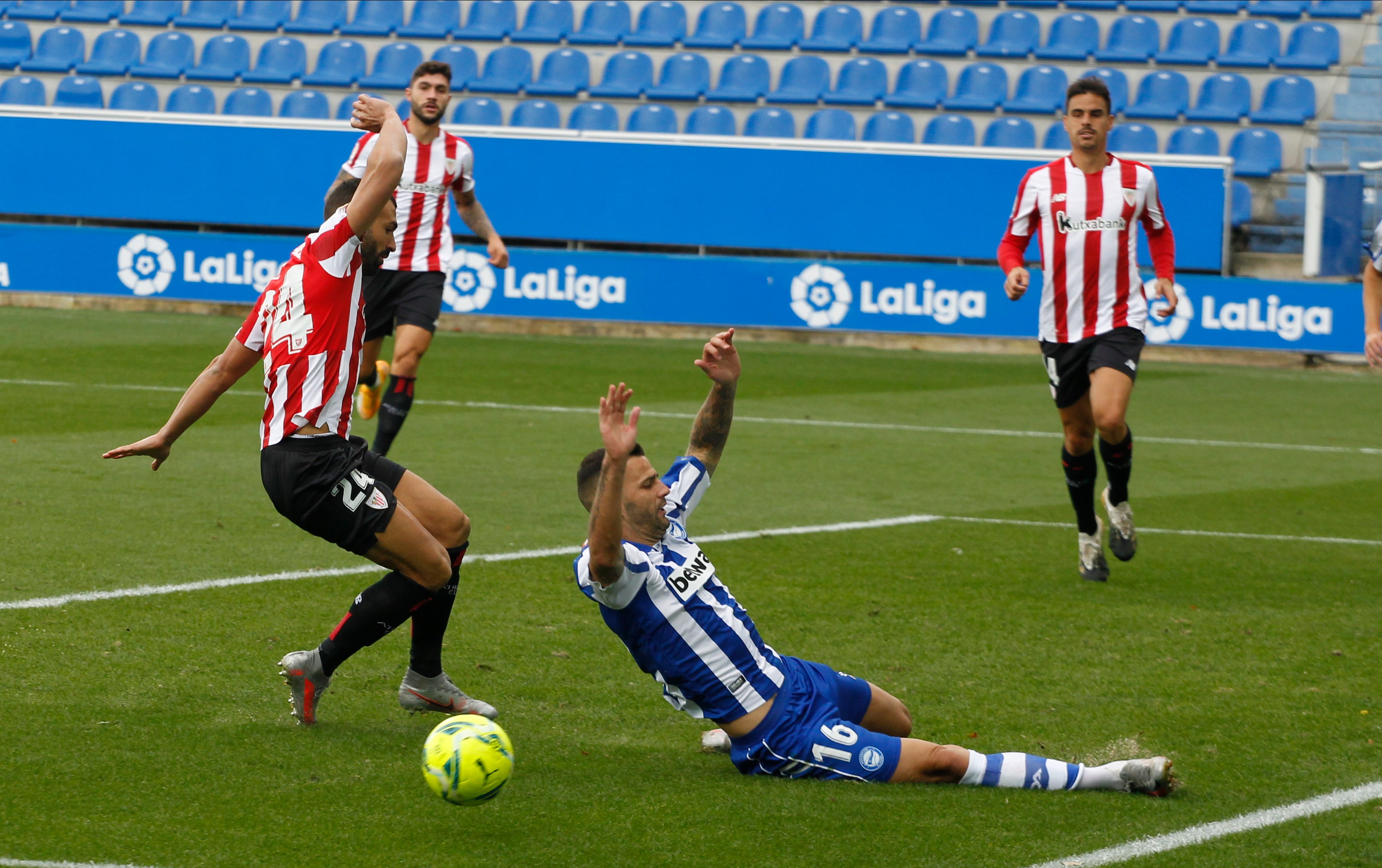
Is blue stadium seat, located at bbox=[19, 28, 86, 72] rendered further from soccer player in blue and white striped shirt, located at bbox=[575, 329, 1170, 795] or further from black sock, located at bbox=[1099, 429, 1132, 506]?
soccer player in blue and white striped shirt, located at bbox=[575, 329, 1170, 795]

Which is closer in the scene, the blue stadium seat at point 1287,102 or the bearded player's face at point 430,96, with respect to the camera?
the bearded player's face at point 430,96

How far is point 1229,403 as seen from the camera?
14.4 meters

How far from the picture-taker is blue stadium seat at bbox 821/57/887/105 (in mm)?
21516

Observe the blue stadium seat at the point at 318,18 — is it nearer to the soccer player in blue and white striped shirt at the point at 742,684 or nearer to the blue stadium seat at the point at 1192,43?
the blue stadium seat at the point at 1192,43

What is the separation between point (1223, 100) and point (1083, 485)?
Answer: 1479 cm

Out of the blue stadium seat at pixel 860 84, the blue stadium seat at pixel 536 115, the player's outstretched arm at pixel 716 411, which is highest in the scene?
the blue stadium seat at pixel 860 84

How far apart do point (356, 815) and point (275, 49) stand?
20727 mm

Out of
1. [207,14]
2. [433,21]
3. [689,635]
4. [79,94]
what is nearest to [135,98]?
[79,94]

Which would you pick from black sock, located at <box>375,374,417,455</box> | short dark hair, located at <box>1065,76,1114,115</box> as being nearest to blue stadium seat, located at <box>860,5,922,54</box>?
black sock, located at <box>375,374,417,455</box>

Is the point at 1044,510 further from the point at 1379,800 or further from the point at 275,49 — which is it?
the point at 275,49

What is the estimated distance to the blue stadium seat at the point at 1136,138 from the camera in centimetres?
2025

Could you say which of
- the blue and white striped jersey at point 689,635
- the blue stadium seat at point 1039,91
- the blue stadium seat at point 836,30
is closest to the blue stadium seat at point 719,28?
the blue stadium seat at point 836,30

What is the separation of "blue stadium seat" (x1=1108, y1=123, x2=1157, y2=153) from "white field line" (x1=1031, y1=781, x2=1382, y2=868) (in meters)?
16.8

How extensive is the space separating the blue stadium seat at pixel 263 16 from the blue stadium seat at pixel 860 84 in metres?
8.04
